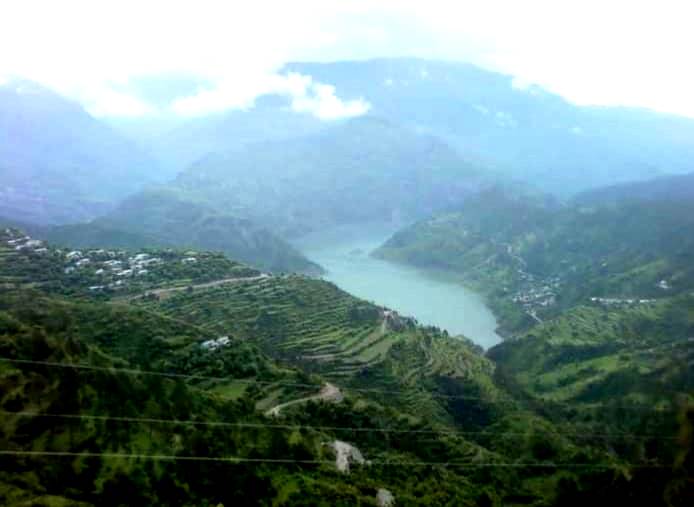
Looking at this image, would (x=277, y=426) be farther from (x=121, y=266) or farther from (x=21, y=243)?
(x=21, y=243)

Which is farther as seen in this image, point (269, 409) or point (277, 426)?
point (269, 409)

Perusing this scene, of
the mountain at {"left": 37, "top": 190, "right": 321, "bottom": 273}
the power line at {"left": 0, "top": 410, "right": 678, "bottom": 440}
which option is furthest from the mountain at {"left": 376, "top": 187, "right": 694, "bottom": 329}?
the power line at {"left": 0, "top": 410, "right": 678, "bottom": 440}

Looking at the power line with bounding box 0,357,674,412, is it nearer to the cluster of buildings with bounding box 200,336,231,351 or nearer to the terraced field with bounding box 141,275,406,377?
the cluster of buildings with bounding box 200,336,231,351

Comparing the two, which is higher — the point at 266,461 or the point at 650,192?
the point at 266,461

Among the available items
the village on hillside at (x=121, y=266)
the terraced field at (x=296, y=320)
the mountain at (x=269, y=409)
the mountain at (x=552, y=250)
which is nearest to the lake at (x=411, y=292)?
the mountain at (x=552, y=250)

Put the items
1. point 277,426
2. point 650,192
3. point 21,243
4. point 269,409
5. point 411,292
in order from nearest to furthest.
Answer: point 277,426
point 269,409
point 21,243
point 411,292
point 650,192

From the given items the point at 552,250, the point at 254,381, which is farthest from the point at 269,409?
the point at 552,250

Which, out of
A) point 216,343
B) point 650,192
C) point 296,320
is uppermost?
point 216,343
